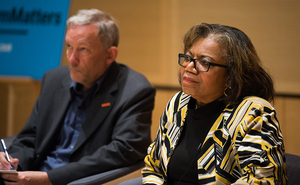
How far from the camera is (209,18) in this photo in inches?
134

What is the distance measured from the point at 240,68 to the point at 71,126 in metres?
1.41

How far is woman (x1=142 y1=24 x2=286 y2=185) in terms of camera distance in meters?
1.43

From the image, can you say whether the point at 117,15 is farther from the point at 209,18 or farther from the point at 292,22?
the point at 292,22

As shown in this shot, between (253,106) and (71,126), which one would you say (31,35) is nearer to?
(71,126)

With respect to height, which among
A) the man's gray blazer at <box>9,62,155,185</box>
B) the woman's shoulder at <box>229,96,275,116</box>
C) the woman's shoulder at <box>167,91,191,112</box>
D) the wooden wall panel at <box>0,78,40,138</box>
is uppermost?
the woman's shoulder at <box>229,96,275,116</box>

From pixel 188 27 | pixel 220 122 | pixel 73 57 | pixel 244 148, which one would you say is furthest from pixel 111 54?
pixel 244 148

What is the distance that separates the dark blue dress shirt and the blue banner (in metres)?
1.18

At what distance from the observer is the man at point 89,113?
2268 mm

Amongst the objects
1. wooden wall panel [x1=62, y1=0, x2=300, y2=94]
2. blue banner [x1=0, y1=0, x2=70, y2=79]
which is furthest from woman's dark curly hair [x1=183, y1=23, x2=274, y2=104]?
blue banner [x1=0, y1=0, x2=70, y2=79]

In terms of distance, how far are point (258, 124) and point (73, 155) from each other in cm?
140

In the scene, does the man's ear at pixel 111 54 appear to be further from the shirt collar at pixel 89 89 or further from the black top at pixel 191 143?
the black top at pixel 191 143

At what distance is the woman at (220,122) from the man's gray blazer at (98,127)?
41 centimetres

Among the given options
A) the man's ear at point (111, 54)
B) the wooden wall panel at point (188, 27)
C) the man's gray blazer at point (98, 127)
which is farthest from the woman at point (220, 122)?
the man's ear at point (111, 54)

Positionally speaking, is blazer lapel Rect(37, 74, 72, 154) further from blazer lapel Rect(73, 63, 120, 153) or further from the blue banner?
the blue banner
